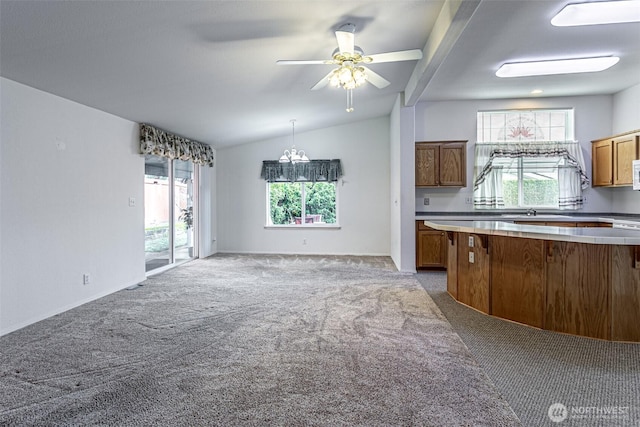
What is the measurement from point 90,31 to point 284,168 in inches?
201

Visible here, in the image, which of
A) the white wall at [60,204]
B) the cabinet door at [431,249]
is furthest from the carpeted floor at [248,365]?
the cabinet door at [431,249]

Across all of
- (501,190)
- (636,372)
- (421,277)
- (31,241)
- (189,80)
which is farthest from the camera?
(501,190)

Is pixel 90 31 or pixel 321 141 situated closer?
pixel 90 31

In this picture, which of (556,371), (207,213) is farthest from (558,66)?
(207,213)

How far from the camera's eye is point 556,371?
2410 mm

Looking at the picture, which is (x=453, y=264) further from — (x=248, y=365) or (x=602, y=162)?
(x=602, y=162)

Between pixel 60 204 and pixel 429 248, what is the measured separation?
16.4ft

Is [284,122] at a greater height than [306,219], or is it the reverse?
[284,122]

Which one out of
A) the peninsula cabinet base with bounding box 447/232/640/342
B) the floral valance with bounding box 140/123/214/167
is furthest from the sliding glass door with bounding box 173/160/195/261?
the peninsula cabinet base with bounding box 447/232/640/342

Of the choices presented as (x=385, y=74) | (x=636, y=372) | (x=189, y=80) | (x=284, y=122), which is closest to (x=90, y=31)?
(x=189, y=80)

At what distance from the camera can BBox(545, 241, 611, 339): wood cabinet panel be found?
292cm

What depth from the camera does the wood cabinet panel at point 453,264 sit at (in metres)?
4.16

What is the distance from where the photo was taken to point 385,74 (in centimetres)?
460

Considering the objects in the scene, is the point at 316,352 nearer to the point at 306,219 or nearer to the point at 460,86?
the point at 460,86
